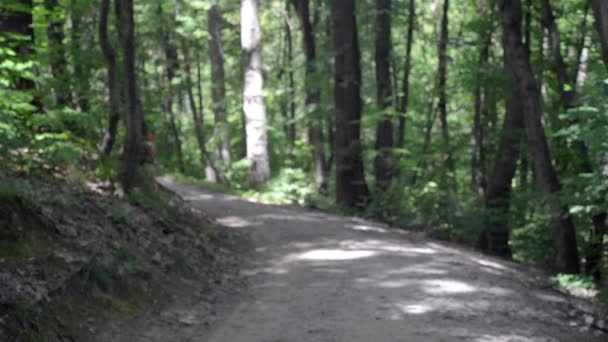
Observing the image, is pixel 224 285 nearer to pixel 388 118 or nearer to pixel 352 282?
pixel 352 282

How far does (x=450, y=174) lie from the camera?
54.6 feet

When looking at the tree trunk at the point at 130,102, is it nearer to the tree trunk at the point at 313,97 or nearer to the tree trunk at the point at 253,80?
the tree trunk at the point at 253,80

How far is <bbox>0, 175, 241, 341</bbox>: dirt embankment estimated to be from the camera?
17.7 ft

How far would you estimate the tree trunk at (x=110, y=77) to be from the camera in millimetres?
10062

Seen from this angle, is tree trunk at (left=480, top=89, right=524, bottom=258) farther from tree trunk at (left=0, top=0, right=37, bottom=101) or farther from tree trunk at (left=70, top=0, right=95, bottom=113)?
tree trunk at (left=0, top=0, right=37, bottom=101)

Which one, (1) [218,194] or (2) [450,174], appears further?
(1) [218,194]

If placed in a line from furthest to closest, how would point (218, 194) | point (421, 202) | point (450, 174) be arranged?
point (218, 194) < point (450, 174) < point (421, 202)

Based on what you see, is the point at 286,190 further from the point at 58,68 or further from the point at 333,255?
the point at 58,68

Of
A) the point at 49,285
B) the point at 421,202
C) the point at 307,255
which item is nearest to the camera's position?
the point at 49,285

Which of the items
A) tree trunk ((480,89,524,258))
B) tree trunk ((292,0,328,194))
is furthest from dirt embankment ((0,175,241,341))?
tree trunk ((292,0,328,194))

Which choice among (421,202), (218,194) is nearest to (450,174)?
(421,202)

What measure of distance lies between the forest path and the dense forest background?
239 cm

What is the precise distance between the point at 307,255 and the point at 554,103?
371 inches

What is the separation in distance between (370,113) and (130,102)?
380 inches
